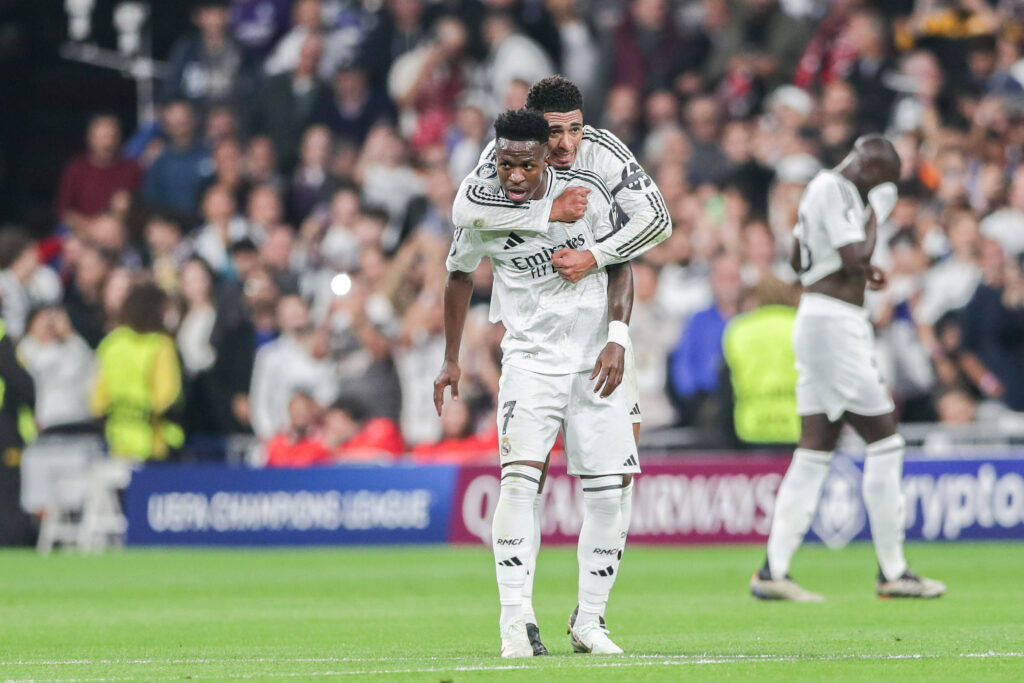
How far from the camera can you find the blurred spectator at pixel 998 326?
17250mm

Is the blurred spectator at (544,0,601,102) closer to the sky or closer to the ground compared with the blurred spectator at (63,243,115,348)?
closer to the sky

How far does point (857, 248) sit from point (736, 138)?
28.7ft

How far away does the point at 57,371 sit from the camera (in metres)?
19.9

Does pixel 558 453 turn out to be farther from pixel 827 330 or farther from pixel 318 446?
pixel 827 330

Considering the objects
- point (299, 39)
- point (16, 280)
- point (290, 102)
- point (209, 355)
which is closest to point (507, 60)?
point (290, 102)

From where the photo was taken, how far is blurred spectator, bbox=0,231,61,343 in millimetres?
19969

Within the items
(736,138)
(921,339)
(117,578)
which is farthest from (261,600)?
(736,138)

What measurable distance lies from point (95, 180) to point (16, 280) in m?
3.14

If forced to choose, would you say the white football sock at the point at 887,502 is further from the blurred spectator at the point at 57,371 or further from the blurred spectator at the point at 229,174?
the blurred spectator at the point at 229,174

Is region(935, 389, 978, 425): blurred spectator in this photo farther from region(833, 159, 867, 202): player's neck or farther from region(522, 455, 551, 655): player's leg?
region(522, 455, 551, 655): player's leg

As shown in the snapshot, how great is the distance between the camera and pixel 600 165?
8.56m

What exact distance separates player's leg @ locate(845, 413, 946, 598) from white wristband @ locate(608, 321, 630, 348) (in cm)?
371

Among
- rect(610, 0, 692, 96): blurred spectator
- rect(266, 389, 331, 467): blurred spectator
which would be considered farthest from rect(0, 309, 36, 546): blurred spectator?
rect(610, 0, 692, 96): blurred spectator

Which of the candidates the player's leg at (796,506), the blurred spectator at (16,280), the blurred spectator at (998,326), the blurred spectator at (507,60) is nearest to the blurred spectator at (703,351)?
the blurred spectator at (998,326)
